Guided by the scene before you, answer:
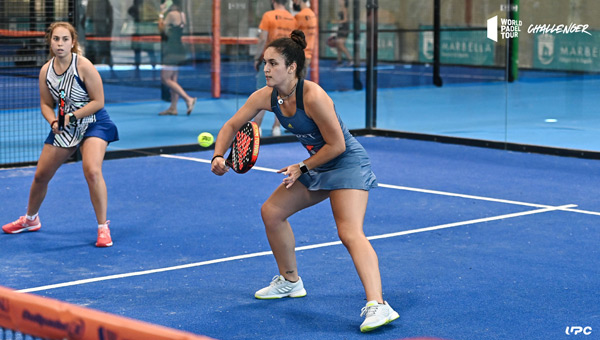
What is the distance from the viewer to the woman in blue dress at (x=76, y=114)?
24.4 ft

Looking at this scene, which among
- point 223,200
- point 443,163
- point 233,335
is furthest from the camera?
point 443,163

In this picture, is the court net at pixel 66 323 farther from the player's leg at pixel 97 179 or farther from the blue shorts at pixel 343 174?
the player's leg at pixel 97 179

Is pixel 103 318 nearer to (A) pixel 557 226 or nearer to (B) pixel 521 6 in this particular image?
(A) pixel 557 226

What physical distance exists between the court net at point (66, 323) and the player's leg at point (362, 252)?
290 centimetres

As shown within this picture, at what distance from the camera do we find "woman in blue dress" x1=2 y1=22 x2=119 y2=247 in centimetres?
744

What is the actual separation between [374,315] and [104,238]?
113 inches

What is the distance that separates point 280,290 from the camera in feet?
19.7

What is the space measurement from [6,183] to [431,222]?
4.57 metres

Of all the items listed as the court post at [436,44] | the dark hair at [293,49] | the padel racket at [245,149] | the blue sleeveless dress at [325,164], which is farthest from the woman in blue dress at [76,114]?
the court post at [436,44]

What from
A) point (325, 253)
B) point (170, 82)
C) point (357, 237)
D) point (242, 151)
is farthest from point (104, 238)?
point (170, 82)

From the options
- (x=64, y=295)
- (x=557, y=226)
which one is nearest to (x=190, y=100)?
(x=557, y=226)

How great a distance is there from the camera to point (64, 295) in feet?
19.9

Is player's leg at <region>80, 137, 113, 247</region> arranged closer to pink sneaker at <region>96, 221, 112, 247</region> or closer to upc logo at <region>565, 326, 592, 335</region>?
pink sneaker at <region>96, 221, 112, 247</region>

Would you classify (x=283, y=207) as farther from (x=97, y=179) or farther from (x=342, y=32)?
(x=342, y=32)
